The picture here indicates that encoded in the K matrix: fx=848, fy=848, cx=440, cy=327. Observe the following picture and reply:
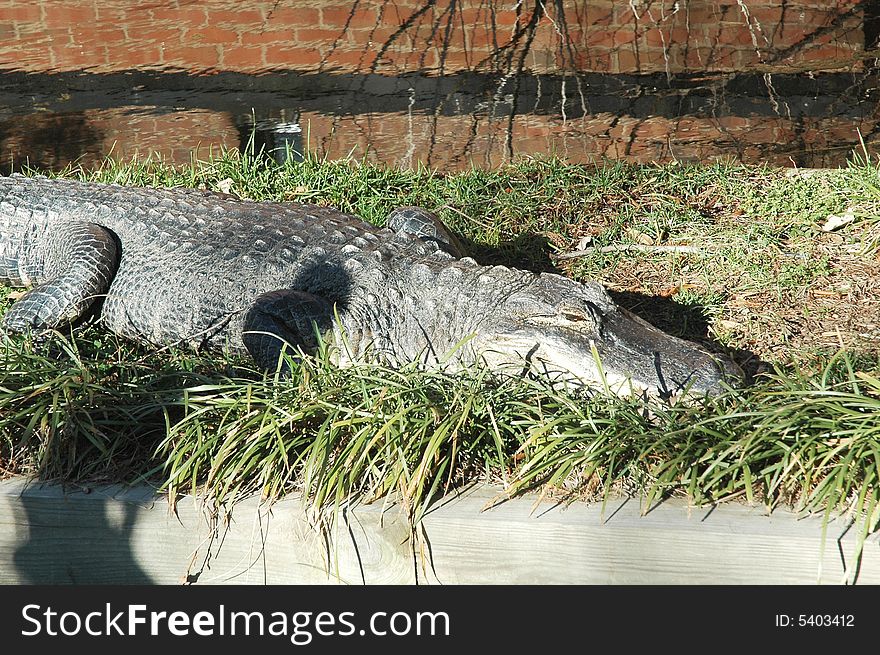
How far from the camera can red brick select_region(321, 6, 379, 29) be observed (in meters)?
6.30

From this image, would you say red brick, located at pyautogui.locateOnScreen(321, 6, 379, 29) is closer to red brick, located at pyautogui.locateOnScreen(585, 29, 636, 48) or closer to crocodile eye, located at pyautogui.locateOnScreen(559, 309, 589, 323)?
red brick, located at pyautogui.locateOnScreen(585, 29, 636, 48)

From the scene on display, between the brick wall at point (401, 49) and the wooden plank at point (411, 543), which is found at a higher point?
the brick wall at point (401, 49)

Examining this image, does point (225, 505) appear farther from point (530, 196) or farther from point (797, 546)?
point (530, 196)

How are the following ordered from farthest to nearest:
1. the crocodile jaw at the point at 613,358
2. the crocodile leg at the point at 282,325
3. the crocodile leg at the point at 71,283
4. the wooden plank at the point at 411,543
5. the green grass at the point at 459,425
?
the crocodile leg at the point at 71,283 < the crocodile leg at the point at 282,325 < the crocodile jaw at the point at 613,358 < the green grass at the point at 459,425 < the wooden plank at the point at 411,543

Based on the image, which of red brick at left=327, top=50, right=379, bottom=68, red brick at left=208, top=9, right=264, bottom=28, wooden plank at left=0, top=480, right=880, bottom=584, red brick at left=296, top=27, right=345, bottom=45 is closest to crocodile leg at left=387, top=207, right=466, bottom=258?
wooden plank at left=0, top=480, right=880, bottom=584

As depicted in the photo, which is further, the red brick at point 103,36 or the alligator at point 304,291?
the red brick at point 103,36

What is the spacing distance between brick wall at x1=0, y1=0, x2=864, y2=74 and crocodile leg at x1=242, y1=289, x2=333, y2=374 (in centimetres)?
354

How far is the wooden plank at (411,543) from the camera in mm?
2135

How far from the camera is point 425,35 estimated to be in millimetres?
6297

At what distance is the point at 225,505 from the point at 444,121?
4357mm

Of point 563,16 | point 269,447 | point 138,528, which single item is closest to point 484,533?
point 269,447

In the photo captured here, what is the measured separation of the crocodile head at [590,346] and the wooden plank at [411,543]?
0.55 meters

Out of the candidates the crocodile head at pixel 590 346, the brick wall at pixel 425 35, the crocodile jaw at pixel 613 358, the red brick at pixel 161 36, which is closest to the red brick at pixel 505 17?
the brick wall at pixel 425 35

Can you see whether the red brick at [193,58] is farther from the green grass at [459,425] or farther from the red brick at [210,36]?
the green grass at [459,425]
